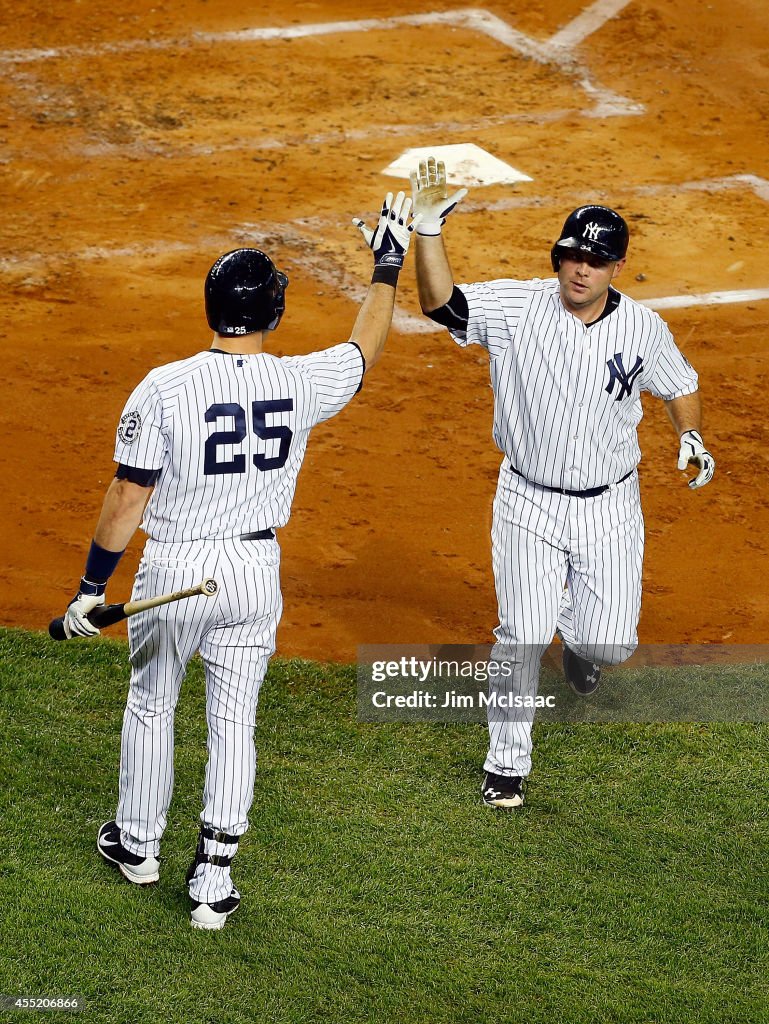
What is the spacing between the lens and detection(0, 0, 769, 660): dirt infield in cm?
729

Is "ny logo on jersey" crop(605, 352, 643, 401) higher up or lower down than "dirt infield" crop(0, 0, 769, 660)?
lower down

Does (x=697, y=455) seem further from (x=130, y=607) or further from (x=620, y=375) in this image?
(x=130, y=607)

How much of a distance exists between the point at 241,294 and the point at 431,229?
110cm

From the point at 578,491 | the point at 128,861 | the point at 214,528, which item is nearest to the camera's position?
the point at 214,528

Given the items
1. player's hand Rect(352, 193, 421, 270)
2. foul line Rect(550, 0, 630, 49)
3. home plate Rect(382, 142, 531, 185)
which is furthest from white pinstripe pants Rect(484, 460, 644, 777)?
foul line Rect(550, 0, 630, 49)

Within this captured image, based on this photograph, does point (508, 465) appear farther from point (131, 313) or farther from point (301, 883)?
point (131, 313)

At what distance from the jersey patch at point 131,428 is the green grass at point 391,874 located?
1591 millimetres

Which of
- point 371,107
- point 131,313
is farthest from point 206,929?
point 371,107

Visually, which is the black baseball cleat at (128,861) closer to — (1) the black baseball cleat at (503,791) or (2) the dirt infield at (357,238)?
(1) the black baseball cleat at (503,791)

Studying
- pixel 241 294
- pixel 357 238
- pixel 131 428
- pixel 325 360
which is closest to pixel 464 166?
pixel 357 238

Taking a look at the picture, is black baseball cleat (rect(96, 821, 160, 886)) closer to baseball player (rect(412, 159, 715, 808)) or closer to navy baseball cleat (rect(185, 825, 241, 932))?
navy baseball cleat (rect(185, 825, 241, 932))

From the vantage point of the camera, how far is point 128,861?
16.4 feet

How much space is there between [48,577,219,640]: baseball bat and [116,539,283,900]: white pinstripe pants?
8cm

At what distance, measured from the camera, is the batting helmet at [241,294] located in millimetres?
4484
